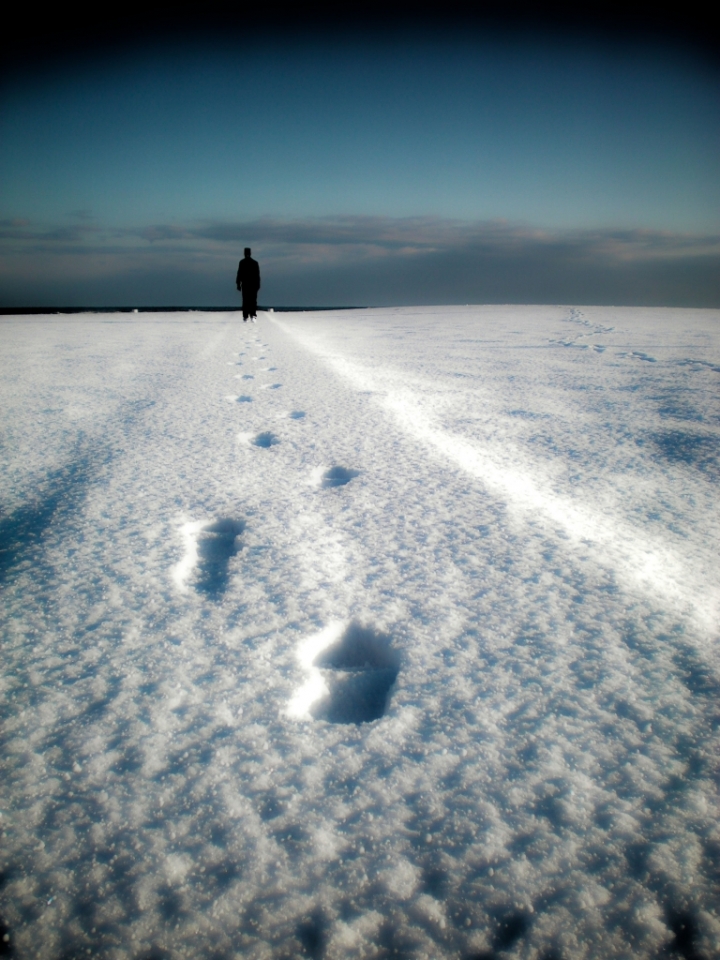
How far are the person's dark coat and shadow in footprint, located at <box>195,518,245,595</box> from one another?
9.98m

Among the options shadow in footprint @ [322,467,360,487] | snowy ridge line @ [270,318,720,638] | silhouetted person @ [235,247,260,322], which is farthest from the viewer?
silhouetted person @ [235,247,260,322]

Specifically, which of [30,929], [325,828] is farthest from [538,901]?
[30,929]

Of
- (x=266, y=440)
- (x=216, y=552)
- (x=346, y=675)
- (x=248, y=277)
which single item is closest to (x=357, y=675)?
(x=346, y=675)

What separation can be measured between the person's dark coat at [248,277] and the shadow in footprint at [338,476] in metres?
9.66

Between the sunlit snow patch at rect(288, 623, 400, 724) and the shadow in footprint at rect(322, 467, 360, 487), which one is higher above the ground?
the shadow in footprint at rect(322, 467, 360, 487)

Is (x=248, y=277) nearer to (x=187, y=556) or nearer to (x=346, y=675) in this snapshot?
(x=187, y=556)

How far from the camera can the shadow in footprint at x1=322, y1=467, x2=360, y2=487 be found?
4.68 feet

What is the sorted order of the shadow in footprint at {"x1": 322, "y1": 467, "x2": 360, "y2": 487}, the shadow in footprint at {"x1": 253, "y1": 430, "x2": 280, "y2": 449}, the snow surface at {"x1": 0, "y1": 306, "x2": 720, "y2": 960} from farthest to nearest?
1. the shadow in footprint at {"x1": 253, "y1": 430, "x2": 280, "y2": 449}
2. the shadow in footprint at {"x1": 322, "y1": 467, "x2": 360, "y2": 487}
3. the snow surface at {"x1": 0, "y1": 306, "x2": 720, "y2": 960}

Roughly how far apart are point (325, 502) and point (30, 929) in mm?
953

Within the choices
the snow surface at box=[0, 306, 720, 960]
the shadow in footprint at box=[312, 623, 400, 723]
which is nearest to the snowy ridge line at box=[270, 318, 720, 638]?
the snow surface at box=[0, 306, 720, 960]

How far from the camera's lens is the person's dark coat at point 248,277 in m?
9.91

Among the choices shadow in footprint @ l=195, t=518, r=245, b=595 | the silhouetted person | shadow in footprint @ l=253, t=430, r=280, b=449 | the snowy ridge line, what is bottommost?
shadow in footprint @ l=195, t=518, r=245, b=595

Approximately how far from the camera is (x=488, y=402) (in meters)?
2.43

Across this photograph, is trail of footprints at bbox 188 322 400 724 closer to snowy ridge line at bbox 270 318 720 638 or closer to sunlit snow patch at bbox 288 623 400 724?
sunlit snow patch at bbox 288 623 400 724
